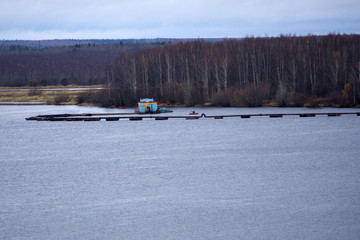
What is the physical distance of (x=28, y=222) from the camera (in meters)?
14.3

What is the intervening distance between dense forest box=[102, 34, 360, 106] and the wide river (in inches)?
915

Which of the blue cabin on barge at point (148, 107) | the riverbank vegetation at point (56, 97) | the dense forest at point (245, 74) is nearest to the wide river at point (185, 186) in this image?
the blue cabin on barge at point (148, 107)

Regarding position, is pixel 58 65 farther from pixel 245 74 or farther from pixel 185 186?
pixel 185 186

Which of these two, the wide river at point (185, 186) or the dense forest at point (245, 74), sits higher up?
the dense forest at point (245, 74)

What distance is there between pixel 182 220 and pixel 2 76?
114m

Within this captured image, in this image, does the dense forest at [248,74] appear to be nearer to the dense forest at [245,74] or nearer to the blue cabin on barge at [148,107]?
the dense forest at [245,74]

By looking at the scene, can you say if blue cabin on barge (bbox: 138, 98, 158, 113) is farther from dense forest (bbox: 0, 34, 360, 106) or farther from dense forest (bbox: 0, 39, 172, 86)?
dense forest (bbox: 0, 39, 172, 86)

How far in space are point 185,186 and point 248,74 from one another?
47198mm

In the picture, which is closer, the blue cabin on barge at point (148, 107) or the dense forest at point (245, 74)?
the blue cabin on barge at point (148, 107)

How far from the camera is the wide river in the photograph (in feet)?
44.5

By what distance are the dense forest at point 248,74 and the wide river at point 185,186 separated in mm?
23229

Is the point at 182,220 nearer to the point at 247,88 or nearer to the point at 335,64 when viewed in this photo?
the point at 247,88

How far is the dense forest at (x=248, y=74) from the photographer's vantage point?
185ft

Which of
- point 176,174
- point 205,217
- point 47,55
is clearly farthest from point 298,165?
point 47,55
